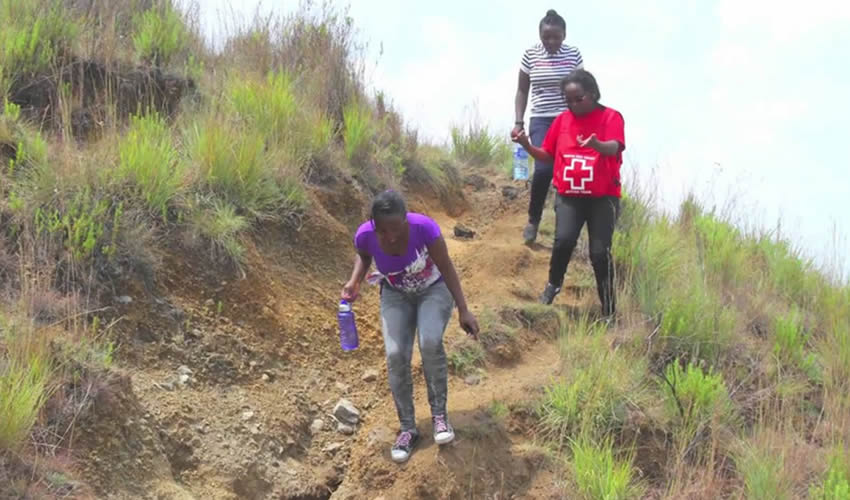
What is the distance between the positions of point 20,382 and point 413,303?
186 centimetres

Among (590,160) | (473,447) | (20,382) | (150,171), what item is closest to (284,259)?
(150,171)

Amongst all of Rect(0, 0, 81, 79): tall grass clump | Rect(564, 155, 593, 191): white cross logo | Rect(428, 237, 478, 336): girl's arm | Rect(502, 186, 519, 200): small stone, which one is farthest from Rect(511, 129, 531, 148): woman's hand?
Rect(0, 0, 81, 79): tall grass clump

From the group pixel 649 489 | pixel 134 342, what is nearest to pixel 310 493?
pixel 134 342

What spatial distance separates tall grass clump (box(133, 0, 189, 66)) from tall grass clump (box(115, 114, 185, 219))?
5.54ft

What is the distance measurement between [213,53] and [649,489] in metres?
5.21

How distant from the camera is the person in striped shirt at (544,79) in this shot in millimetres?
6133

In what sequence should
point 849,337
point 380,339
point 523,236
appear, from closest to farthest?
point 380,339, point 849,337, point 523,236

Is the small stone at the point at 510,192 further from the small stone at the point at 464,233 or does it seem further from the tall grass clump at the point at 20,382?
the tall grass clump at the point at 20,382

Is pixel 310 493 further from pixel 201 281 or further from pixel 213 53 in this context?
pixel 213 53

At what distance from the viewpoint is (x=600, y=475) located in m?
4.01

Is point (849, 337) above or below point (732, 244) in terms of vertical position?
below

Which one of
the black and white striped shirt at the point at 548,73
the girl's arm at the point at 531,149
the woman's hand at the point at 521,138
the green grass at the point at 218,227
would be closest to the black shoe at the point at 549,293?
the girl's arm at the point at 531,149

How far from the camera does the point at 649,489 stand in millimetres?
4277

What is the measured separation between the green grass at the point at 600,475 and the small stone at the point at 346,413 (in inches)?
49.8
